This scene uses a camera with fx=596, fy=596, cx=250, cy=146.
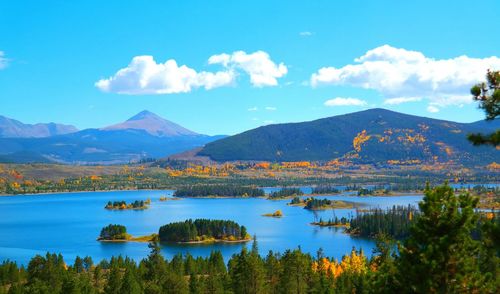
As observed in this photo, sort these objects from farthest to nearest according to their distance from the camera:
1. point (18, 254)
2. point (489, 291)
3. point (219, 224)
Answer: point (219, 224) → point (18, 254) → point (489, 291)

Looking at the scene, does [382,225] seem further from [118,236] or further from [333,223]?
[118,236]

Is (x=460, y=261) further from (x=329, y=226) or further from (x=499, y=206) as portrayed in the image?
(x=499, y=206)

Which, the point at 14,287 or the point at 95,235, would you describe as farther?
the point at 95,235

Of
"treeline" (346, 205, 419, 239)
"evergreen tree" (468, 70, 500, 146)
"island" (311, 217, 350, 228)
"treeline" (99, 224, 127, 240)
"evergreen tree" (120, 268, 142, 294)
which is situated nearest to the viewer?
"evergreen tree" (468, 70, 500, 146)

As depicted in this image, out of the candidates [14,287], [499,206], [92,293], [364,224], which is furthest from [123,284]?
[499,206]

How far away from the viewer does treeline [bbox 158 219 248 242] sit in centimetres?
15500

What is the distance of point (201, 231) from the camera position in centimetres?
16150

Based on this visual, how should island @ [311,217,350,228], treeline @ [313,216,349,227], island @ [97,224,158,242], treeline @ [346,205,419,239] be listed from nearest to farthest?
treeline @ [346,205,419,239]
island @ [97,224,158,242]
island @ [311,217,350,228]
treeline @ [313,216,349,227]

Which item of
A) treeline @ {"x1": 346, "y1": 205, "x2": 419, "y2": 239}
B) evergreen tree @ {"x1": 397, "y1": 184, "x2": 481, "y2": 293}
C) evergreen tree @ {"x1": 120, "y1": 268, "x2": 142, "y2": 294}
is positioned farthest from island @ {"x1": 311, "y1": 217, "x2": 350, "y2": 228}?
evergreen tree @ {"x1": 397, "y1": 184, "x2": 481, "y2": 293}

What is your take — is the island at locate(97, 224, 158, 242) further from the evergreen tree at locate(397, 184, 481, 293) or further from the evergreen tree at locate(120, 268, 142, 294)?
the evergreen tree at locate(397, 184, 481, 293)

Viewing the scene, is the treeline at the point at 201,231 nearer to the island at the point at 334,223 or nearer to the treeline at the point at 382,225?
the treeline at the point at 382,225

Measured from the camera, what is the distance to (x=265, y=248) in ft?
454

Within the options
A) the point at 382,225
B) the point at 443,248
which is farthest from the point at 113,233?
the point at 443,248

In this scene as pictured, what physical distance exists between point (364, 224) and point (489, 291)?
148419mm
